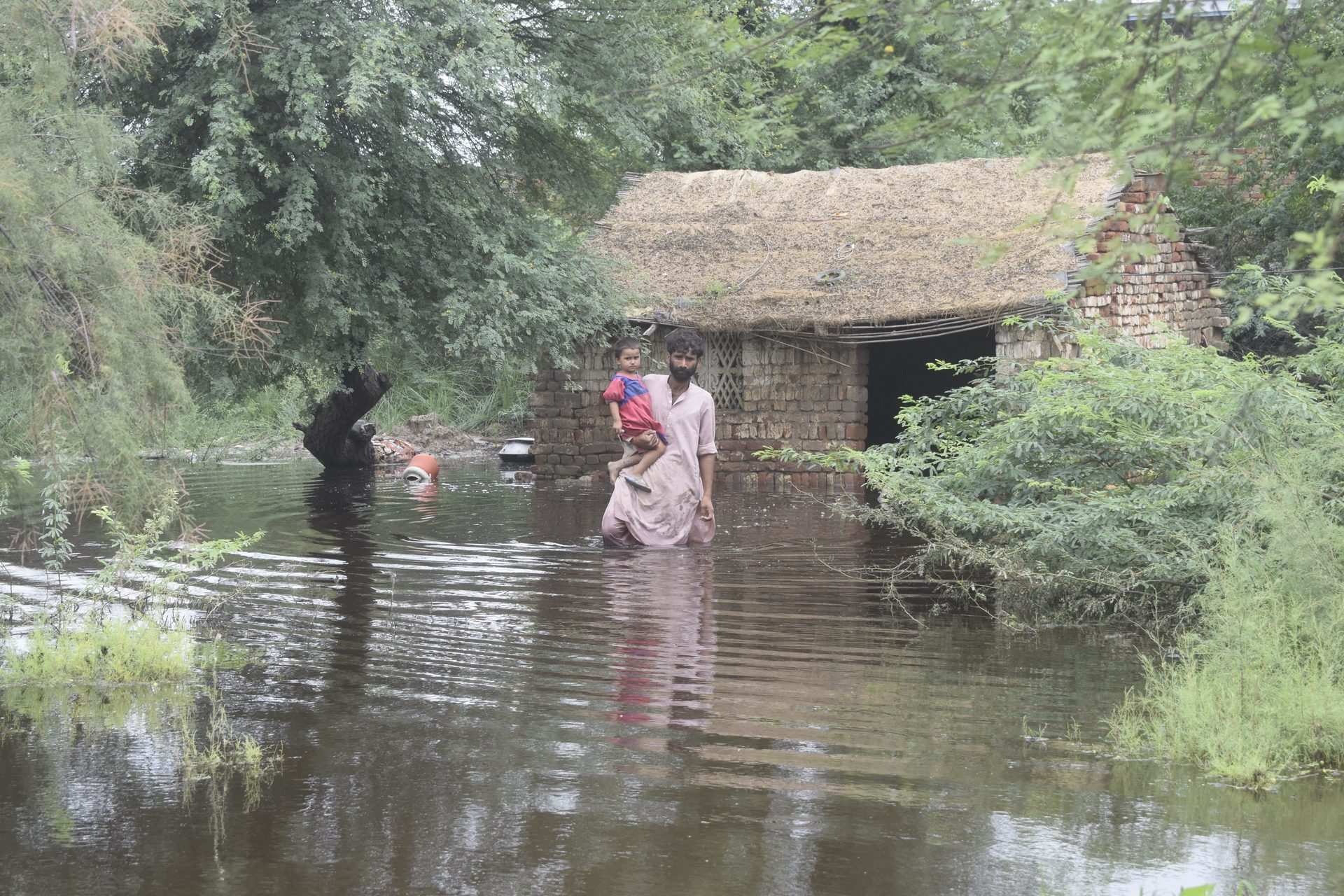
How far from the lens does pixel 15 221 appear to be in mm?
6312

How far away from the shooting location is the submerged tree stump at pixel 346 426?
64.4 feet

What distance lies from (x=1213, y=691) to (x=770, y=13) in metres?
18.2

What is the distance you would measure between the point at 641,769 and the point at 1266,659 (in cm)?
266

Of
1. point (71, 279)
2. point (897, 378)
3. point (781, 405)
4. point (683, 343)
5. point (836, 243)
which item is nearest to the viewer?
point (71, 279)

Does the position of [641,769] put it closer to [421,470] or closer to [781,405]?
[781,405]

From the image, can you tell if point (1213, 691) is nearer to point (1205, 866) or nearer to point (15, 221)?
point (1205, 866)

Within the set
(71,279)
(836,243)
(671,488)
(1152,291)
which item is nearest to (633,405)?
(671,488)

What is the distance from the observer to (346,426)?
2098cm

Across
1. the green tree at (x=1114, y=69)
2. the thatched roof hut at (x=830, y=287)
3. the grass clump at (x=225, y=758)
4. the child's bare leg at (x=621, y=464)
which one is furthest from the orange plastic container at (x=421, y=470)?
the green tree at (x=1114, y=69)

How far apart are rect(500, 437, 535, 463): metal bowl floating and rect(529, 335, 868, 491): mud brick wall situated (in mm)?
4177

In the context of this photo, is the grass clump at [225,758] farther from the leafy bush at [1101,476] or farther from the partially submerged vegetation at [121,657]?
the leafy bush at [1101,476]

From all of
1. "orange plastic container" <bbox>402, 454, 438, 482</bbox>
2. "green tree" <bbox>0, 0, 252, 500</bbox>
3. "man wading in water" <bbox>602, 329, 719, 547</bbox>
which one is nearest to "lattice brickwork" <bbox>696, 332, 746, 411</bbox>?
"orange plastic container" <bbox>402, 454, 438, 482</bbox>

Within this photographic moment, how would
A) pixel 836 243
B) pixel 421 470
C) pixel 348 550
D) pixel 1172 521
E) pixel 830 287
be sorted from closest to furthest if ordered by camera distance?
pixel 1172 521
pixel 348 550
pixel 830 287
pixel 836 243
pixel 421 470

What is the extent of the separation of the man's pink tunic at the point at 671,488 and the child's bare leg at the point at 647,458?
3 cm
